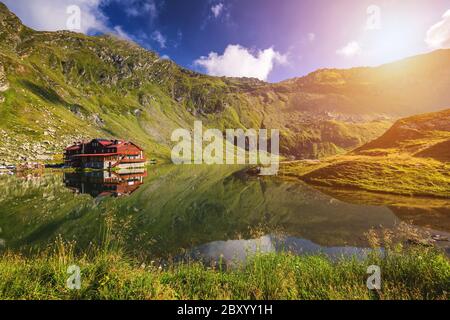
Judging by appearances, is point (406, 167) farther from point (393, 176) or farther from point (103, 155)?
point (103, 155)

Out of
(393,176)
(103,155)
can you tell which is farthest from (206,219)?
(103,155)

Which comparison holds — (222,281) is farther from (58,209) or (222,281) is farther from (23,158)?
(23,158)

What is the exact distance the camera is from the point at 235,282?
13648 mm

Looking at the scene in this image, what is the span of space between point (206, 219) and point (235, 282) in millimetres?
29386

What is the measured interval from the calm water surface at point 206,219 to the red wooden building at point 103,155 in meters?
54.6

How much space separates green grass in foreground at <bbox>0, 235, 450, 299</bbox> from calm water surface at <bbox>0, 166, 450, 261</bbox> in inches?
132

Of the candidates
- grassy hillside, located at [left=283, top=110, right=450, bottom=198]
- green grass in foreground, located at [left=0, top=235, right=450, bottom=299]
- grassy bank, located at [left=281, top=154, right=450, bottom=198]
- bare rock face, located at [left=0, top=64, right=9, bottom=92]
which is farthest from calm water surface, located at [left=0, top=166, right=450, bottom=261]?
bare rock face, located at [left=0, top=64, right=9, bottom=92]

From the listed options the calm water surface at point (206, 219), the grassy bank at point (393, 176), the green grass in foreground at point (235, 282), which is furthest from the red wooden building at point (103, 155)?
the green grass in foreground at point (235, 282)

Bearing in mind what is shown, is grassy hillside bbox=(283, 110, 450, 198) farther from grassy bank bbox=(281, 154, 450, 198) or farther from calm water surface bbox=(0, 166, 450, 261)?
calm water surface bbox=(0, 166, 450, 261)

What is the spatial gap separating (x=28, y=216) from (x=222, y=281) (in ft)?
127

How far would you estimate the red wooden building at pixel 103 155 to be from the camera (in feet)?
399

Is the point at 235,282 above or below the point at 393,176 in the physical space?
below

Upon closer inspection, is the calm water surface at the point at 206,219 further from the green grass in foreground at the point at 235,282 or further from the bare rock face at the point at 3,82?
the bare rock face at the point at 3,82

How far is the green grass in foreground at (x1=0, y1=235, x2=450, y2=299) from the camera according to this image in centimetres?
1096
